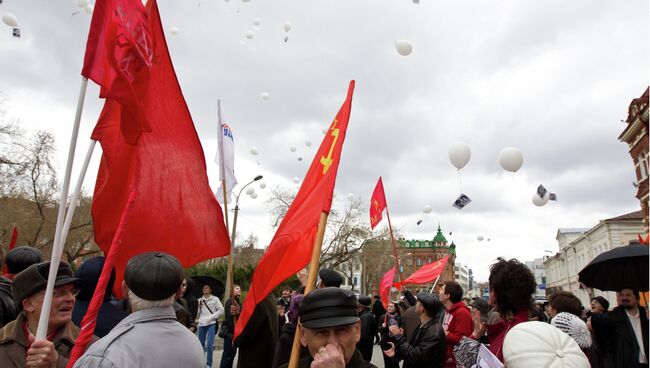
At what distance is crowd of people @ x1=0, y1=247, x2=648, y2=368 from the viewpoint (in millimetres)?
2008

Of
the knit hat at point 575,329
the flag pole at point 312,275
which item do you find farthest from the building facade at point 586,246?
the flag pole at point 312,275

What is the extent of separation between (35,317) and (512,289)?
118 inches

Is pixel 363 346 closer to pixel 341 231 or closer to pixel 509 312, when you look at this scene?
pixel 509 312

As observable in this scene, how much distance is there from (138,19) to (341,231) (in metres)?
45.2

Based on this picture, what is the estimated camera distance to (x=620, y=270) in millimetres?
4121

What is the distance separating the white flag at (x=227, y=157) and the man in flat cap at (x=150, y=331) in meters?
2.37

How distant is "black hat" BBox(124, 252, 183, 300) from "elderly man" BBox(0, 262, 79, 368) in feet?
2.26

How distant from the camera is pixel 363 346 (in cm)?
812

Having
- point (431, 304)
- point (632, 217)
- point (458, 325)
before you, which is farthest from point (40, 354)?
point (632, 217)

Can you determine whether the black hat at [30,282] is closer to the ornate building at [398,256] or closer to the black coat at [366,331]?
the black coat at [366,331]

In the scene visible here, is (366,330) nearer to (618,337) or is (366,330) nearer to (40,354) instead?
(618,337)

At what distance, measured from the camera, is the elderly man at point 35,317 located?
2.49 metres

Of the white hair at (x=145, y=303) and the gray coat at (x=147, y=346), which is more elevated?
the white hair at (x=145, y=303)

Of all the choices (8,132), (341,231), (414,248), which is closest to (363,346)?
(8,132)
